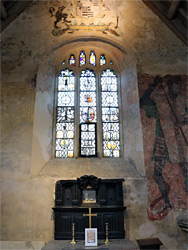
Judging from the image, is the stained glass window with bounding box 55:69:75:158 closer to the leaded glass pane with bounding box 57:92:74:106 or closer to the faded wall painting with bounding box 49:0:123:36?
the leaded glass pane with bounding box 57:92:74:106

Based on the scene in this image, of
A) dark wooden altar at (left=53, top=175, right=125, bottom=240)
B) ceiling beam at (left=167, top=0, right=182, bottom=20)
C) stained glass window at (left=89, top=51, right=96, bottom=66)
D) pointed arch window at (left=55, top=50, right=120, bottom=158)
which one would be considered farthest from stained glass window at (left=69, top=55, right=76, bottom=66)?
dark wooden altar at (left=53, top=175, right=125, bottom=240)

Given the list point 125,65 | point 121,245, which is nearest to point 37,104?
point 125,65

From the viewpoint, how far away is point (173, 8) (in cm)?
681

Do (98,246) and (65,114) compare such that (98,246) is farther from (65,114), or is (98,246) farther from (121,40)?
(121,40)

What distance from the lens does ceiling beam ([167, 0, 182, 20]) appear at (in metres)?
6.56

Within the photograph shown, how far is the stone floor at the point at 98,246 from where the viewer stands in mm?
4898

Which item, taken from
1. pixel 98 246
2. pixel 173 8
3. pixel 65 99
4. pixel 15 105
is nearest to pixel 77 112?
pixel 65 99

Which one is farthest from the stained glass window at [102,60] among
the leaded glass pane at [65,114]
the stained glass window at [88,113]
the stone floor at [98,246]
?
the stone floor at [98,246]

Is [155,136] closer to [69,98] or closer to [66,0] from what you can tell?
[69,98]

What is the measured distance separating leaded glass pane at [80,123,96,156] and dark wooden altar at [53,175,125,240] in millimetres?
991

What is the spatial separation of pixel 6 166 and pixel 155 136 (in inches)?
147

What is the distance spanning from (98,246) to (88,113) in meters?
3.48

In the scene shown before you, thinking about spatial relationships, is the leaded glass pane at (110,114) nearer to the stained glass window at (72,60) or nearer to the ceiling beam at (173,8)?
the stained glass window at (72,60)

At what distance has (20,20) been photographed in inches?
Answer: 299
